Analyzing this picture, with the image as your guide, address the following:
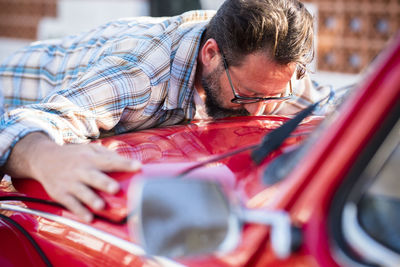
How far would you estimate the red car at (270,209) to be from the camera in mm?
729

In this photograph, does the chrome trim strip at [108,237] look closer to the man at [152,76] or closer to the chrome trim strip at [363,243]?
the man at [152,76]

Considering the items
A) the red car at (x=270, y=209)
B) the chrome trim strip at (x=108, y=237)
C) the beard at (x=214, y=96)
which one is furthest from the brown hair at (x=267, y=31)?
the chrome trim strip at (x=108, y=237)

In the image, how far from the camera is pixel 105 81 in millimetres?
1708

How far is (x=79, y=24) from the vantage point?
314 inches

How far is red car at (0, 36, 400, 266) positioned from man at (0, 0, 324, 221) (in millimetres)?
271

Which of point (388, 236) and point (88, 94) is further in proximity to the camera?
point (88, 94)

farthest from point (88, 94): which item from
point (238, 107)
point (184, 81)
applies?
point (238, 107)

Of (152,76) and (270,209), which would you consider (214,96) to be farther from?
(270,209)

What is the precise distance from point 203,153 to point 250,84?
35.9 inches

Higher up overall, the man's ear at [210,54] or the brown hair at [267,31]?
the brown hair at [267,31]

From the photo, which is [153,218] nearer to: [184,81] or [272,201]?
[272,201]

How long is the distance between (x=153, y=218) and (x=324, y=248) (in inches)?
12.4

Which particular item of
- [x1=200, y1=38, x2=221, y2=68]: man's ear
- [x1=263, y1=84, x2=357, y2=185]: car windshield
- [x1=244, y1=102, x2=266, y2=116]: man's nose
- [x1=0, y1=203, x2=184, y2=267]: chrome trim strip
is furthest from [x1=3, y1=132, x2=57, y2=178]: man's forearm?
[x1=200, y1=38, x2=221, y2=68]: man's ear

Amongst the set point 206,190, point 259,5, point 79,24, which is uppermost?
point 259,5
